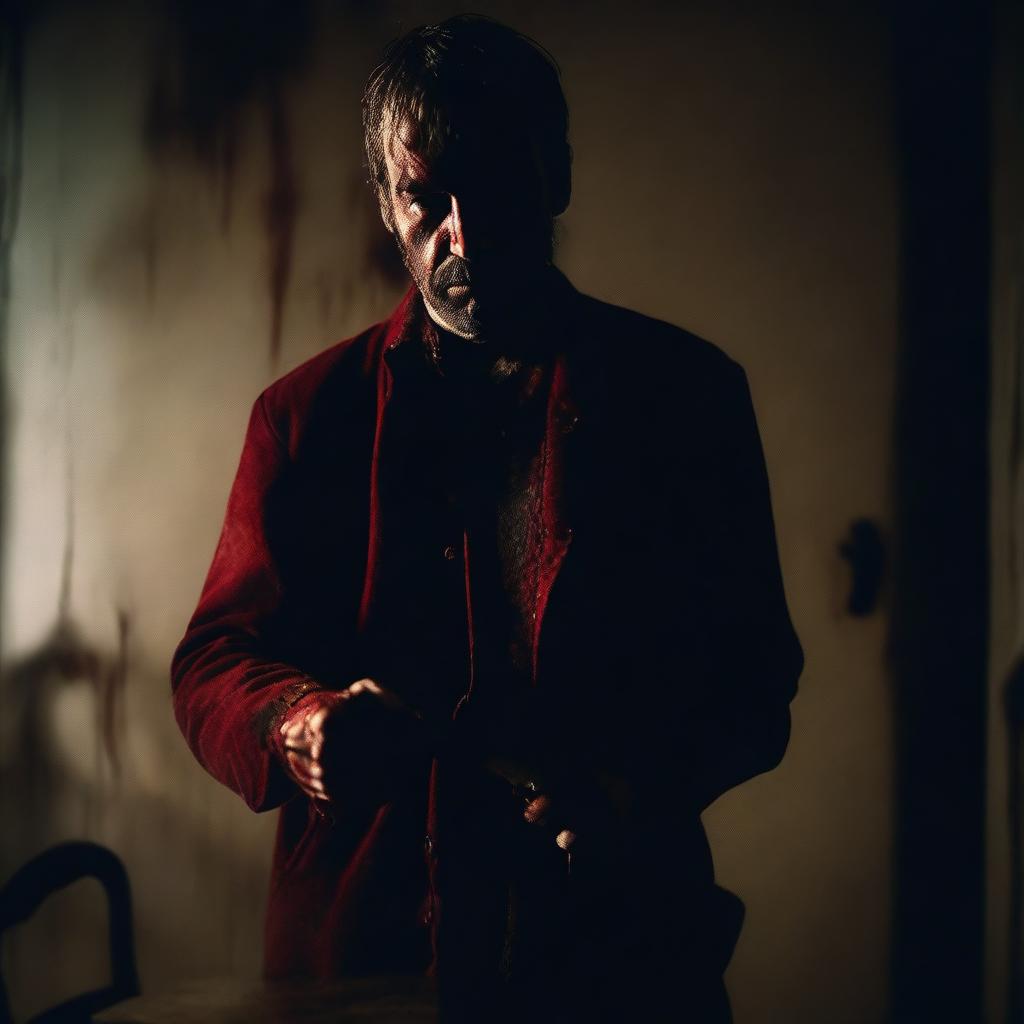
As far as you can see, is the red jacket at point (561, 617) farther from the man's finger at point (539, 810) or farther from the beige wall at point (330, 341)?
the beige wall at point (330, 341)

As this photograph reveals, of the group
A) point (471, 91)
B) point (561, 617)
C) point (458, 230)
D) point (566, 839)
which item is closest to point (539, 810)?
point (566, 839)

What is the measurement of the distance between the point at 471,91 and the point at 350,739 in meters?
0.57

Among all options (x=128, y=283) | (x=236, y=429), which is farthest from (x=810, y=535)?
(x=128, y=283)

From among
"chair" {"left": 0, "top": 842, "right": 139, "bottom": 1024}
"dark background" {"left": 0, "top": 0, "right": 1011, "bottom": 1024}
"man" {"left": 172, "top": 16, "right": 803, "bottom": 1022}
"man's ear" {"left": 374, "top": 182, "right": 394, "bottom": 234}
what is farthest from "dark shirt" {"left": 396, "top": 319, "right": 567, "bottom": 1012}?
"chair" {"left": 0, "top": 842, "right": 139, "bottom": 1024}

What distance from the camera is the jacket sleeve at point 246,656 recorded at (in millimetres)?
721

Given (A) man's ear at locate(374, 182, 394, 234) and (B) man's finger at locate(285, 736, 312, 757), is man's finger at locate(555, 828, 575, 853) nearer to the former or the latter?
(B) man's finger at locate(285, 736, 312, 757)

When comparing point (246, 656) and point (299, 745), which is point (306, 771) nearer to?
point (299, 745)

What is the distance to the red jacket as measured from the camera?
769 mm

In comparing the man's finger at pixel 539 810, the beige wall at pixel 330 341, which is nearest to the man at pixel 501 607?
the man's finger at pixel 539 810

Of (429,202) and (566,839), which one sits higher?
(429,202)

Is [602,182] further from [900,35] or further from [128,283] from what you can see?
[128,283]

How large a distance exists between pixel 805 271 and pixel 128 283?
999 mm

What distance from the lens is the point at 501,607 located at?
0.79m

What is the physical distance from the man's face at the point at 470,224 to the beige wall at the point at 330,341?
0.43 meters
